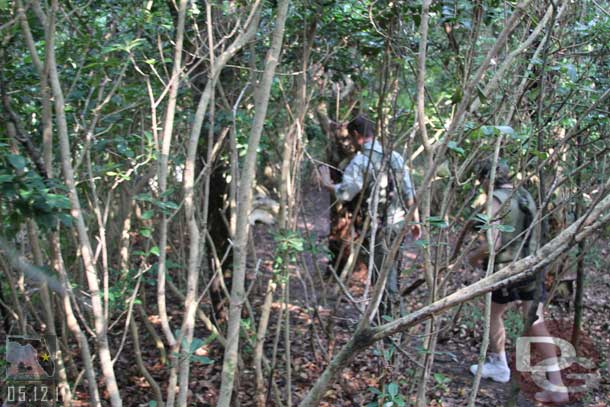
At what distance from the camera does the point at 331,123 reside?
22.9 feet

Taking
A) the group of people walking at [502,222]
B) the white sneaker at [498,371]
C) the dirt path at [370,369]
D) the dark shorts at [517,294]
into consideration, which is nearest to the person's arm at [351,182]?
the group of people walking at [502,222]

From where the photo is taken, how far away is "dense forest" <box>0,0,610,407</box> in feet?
7.33

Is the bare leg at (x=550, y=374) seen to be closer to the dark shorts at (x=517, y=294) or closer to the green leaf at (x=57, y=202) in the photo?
the dark shorts at (x=517, y=294)

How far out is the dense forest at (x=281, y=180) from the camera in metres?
2.23

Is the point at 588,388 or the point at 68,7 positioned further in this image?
the point at 588,388

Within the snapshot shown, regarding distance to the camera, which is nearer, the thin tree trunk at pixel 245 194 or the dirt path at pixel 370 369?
the thin tree trunk at pixel 245 194

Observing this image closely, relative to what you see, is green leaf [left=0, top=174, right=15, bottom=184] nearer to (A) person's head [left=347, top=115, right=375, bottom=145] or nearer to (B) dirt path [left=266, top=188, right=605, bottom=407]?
(B) dirt path [left=266, top=188, right=605, bottom=407]

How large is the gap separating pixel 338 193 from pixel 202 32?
1687mm

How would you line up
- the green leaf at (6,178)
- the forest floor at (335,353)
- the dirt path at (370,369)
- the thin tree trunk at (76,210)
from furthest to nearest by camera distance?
the dirt path at (370,369) < the forest floor at (335,353) < the thin tree trunk at (76,210) < the green leaf at (6,178)

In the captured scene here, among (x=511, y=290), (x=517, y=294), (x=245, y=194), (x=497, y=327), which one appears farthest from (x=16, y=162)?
(x=497, y=327)

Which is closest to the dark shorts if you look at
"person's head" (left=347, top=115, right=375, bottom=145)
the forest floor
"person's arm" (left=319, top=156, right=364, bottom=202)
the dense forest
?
the dense forest

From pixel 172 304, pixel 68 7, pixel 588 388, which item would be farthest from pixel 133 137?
pixel 588 388

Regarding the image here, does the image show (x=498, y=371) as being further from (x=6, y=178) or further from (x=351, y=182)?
(x=6, y=178)

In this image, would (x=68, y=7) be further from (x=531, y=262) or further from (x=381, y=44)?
(x=531, y=262)
